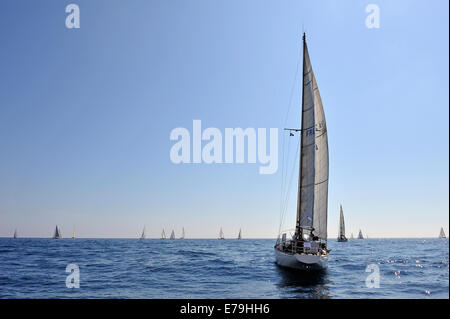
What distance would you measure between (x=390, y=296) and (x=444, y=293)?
3.97 metres

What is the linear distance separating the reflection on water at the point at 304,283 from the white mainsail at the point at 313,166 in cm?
584

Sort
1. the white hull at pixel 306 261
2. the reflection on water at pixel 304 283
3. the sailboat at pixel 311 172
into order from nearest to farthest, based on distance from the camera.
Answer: the reflection on water at pixel 304 283 < the white hull at pixel 306 261 < the sailboat at pixel 311 172

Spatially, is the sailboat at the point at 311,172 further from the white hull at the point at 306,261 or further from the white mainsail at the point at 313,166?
the white hull at the point at 306,261

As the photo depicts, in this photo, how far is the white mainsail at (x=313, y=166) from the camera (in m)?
31.3

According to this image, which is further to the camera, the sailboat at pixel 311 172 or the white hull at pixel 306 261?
the sailboat at pixel 311 172

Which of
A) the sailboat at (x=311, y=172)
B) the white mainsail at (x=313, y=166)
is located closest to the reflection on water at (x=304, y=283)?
the sailboat at (x=311, y=172)

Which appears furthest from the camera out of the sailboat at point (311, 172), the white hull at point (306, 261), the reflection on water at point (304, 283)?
the sailboat at point (311, 172)

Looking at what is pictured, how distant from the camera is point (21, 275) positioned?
26.2 meters

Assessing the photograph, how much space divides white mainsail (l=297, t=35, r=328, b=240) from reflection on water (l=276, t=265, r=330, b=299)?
5836mm

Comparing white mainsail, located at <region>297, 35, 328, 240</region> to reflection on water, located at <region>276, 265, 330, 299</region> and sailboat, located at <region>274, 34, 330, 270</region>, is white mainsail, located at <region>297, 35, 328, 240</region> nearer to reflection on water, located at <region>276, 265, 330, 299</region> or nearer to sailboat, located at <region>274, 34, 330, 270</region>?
sailboat, located at <region>274, 34, 330, 270</region>

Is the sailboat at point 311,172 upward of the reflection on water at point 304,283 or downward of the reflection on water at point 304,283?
upward

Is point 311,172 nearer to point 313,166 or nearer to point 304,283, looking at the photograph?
point 313,166
